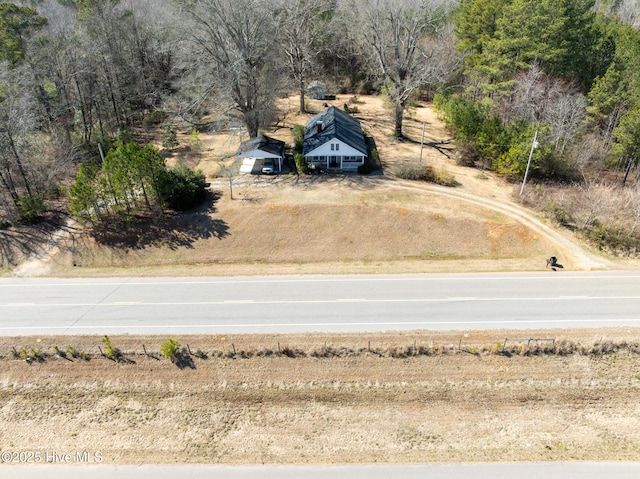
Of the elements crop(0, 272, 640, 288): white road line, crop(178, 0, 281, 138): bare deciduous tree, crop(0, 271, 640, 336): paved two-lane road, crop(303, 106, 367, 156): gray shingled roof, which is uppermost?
crop(178, 0, 281, 138): bare deciduous tree

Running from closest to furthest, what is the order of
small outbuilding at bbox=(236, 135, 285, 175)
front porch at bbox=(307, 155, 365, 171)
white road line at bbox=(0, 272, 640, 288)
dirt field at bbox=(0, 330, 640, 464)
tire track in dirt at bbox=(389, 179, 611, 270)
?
dirt field at bbox=(0, 330, 640, 464), white road line at bbox=(0, 272, 640, 288), tire track in dirt at bbox=(389, 179, 611, 270), small outbuilding at bbox=(236, 135, 285, 175), front porch at bbox=(307, 155, 365, 171)

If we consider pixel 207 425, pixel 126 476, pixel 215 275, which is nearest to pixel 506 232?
pixel 215 275

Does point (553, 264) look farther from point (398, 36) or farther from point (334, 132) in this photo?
point (398, 36)

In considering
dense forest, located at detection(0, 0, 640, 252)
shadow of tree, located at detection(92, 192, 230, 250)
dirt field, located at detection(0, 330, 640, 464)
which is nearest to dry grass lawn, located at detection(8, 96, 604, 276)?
shadow of tree, located at detection(92, 192, 230, 250)

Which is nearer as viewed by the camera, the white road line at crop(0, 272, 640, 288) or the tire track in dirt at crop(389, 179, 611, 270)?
the white road line at crop(0, 272, 640, 288)

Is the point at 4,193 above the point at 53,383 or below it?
above

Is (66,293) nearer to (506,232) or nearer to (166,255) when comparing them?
(166,255)

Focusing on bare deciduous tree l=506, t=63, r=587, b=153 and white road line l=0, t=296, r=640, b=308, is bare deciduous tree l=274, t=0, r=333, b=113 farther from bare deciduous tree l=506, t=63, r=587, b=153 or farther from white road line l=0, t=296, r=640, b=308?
white road line l=0, t=296, r=640, b=308
